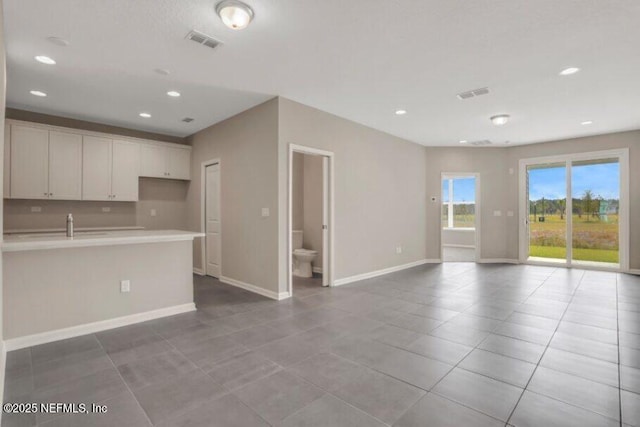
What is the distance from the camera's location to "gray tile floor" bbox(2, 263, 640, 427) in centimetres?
185

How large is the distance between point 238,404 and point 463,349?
6.26 ft

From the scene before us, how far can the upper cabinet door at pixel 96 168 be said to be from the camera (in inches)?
203

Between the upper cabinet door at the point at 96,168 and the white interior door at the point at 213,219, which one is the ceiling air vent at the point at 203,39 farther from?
the upper cabinet door at the point at 96,168

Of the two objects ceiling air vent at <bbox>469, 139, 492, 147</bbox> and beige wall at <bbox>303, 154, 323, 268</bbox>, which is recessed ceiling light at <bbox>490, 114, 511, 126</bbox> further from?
beige wall at <bbox>303, 154, 323, 268</bbox>

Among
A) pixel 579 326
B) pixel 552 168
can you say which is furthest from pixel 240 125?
pixel 552 168

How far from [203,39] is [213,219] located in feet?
11.3

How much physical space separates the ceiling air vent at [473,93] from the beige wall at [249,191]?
2.49 metres

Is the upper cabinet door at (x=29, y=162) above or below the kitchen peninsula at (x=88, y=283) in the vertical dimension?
above

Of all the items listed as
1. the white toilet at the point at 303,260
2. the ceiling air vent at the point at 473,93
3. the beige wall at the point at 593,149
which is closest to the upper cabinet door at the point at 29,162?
the white toilet at the point at 303,260

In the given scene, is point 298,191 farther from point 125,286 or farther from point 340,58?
point 125,286

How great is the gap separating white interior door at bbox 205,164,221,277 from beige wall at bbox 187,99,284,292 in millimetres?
233

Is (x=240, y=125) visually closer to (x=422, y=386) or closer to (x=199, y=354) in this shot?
(x=199, y=354)

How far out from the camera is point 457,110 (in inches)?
188

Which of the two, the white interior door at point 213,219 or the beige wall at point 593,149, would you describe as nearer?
the white interior door at point 213,219
